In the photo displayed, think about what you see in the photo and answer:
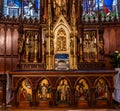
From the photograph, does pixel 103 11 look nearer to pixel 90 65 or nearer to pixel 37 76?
pixel 90 65

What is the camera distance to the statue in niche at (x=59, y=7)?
1123cm

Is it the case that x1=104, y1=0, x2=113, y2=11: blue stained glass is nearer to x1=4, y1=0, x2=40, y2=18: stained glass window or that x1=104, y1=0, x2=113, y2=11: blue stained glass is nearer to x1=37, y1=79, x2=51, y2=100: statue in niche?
x1=4, y1=0, x2=40, y2=18: stained glass window

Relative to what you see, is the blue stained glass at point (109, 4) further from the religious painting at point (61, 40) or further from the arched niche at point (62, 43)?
the religious painting at point (61, 40)

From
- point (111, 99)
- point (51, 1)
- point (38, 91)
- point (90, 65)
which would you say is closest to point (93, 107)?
point (111, 99)

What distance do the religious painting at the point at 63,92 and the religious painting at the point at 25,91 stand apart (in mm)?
811

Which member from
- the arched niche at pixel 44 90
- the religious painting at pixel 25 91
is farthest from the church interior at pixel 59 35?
the religious painting at pixel 25 91

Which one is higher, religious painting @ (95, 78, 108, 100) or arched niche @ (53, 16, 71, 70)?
arched niche @ (53, 16, 71, 70)

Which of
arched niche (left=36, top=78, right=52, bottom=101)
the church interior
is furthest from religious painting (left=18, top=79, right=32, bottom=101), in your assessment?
the church interior

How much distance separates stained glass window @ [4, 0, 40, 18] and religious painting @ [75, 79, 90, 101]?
574 cm

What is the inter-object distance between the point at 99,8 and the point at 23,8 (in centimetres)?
372

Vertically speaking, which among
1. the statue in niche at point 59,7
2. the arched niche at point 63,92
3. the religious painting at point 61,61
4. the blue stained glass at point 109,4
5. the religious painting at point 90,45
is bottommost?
the arched niche at point 63,92

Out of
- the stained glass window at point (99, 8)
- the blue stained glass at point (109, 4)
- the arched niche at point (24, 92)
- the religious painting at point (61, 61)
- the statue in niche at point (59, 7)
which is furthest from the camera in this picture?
the blue stained glass at point (109, 4)

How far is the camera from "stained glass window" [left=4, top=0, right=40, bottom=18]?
11.9m

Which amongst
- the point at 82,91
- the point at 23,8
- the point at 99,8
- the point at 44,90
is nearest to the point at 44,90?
the point at 44,90
